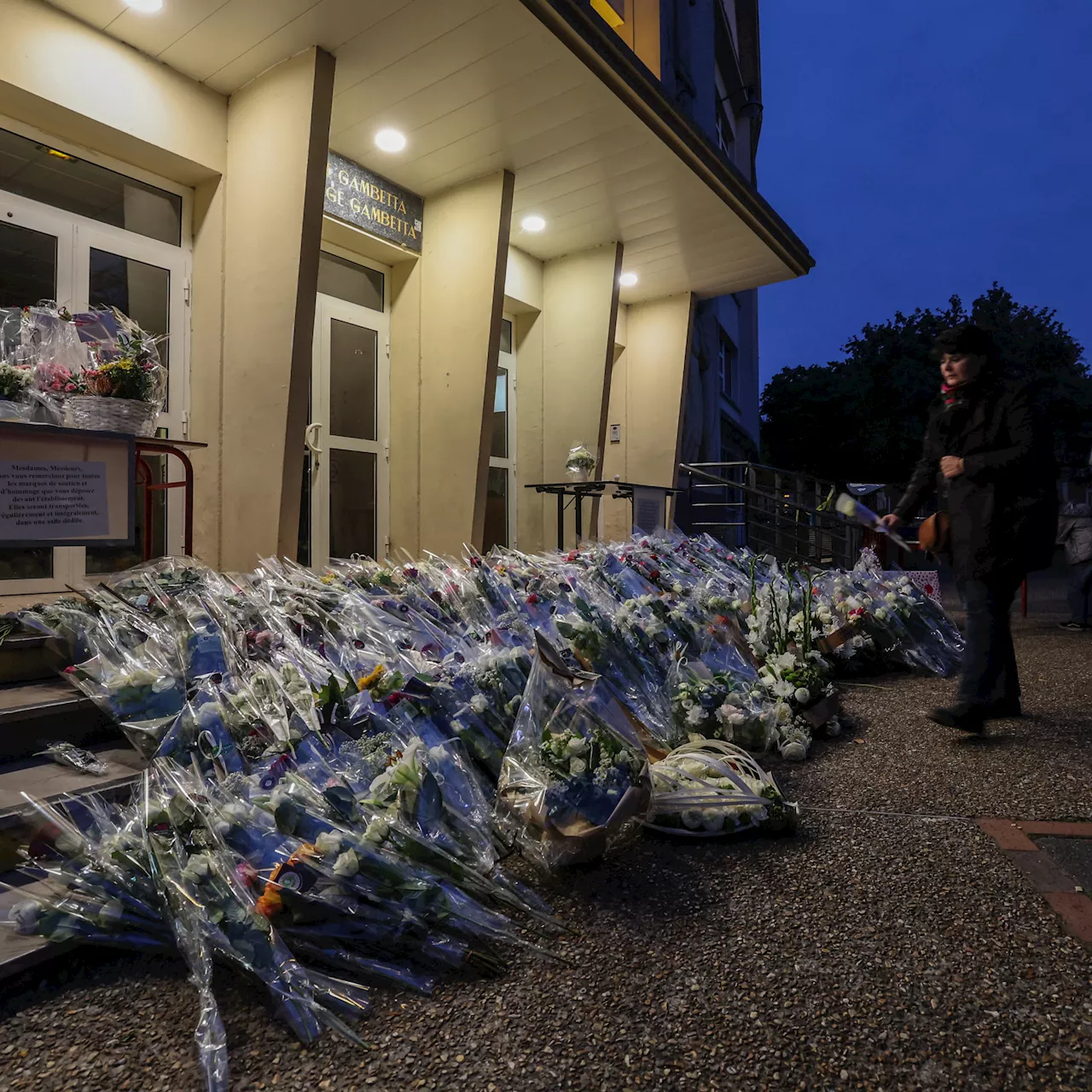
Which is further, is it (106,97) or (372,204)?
(372,204)

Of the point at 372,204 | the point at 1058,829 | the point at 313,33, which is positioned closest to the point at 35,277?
the point at 313,33

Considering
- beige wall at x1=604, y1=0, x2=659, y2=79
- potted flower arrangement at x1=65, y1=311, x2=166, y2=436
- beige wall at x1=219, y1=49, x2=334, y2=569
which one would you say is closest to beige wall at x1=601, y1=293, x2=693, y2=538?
beige wall at x1=604, y1=0, x2=659, y2=79

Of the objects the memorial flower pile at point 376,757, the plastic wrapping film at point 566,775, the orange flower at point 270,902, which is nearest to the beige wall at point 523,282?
the memorial flower pile at point 376,757

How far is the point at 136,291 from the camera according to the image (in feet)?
15.8

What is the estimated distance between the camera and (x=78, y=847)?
1.66 metres

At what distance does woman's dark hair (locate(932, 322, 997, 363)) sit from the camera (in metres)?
3.30

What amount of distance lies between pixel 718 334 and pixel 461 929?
526 inches

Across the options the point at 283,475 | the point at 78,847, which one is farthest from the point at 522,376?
the point at 78,847

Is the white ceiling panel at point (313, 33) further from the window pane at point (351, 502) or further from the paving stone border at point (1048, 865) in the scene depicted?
the paving stone border at point (1048, 865)

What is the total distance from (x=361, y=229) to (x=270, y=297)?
172 centimetres

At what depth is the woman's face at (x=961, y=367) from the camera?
330 cm

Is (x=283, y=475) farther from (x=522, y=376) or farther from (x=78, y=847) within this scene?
(x=522, y=376)

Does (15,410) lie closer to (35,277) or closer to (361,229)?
(35,277)

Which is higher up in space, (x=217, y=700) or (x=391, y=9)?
(x=391, y=9)
